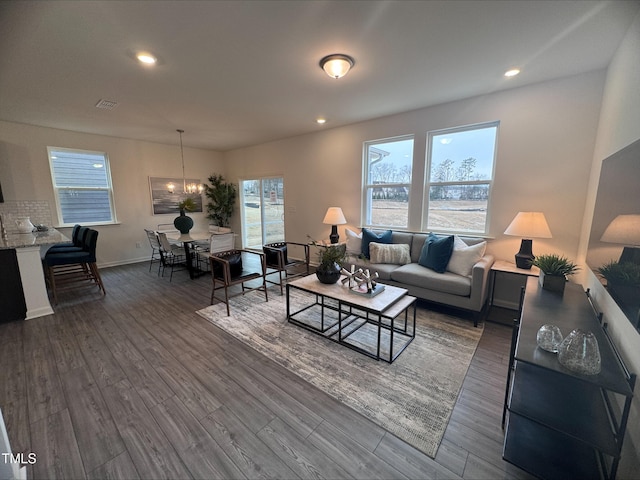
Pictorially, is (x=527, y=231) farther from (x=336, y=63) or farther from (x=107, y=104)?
(x=107, y=104)

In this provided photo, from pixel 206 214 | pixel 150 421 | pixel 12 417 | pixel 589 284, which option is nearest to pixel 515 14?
pixel 589 284

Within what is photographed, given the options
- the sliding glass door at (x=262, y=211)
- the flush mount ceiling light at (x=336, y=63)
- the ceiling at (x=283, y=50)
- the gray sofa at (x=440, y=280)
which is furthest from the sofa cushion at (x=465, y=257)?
the sliding glass door at (x=262, y=211)

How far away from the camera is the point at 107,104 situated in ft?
11.0

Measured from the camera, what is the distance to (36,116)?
381cm

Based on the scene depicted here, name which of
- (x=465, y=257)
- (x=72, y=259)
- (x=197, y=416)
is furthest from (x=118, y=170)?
(x=465, y=257)

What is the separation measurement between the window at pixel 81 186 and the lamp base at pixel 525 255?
7064mm

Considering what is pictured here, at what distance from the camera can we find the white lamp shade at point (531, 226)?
2.70 m

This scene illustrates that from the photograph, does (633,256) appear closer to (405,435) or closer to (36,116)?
(405,435)

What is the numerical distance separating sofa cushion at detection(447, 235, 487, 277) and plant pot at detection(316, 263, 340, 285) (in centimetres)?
148

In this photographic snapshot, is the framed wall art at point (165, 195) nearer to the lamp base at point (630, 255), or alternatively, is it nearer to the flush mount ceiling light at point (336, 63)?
the flush mount ceiling light at point (336, 63)

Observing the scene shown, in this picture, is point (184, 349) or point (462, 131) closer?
point (184, 349)

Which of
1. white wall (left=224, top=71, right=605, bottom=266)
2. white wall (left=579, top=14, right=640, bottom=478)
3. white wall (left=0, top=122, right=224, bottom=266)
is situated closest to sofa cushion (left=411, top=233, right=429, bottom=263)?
white wall (left=224, top=71, right=605, bottom=266)

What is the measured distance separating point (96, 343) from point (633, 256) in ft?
13.7

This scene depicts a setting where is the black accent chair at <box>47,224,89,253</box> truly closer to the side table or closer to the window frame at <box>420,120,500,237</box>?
the window frame at <box>420,120,500,237</box>
